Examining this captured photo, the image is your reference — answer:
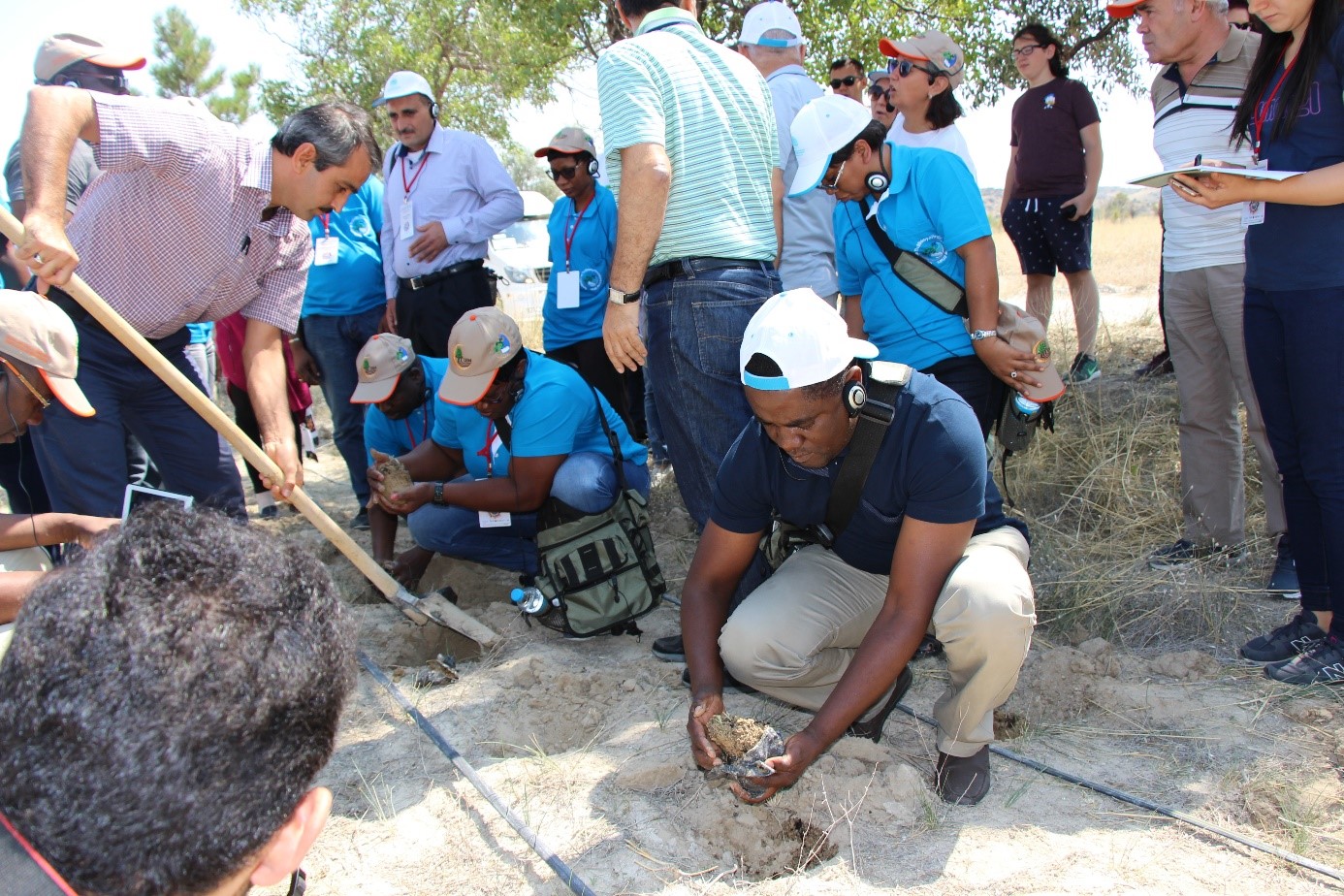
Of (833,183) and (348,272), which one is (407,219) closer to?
(348,272)

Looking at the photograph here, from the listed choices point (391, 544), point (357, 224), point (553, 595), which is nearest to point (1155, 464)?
point (553, 595)

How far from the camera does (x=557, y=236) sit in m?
5.25

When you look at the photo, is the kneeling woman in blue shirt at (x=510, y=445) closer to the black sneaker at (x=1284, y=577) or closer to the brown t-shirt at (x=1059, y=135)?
the black sneaker at (x=1284, y=577)

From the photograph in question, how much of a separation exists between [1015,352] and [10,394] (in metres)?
3.03

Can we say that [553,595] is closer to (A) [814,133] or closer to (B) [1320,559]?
(A) [814,133]

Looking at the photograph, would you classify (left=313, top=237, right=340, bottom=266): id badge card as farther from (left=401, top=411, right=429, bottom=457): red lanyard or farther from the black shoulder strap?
the black shoulder strap

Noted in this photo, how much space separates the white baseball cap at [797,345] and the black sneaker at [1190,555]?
2.09 metres

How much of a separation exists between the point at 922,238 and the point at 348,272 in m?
2.95

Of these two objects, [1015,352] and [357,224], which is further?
Answer: [357,224]

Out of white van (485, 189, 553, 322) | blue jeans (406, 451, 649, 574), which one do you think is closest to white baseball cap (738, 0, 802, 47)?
blue jeans (406, 451, 649, 574)

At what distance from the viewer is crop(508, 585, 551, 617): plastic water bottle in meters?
3.73

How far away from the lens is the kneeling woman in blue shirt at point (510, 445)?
3883 mm

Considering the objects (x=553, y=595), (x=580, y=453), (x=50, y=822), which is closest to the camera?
(x=50, y=822)

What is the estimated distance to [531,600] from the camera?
3740 mm
